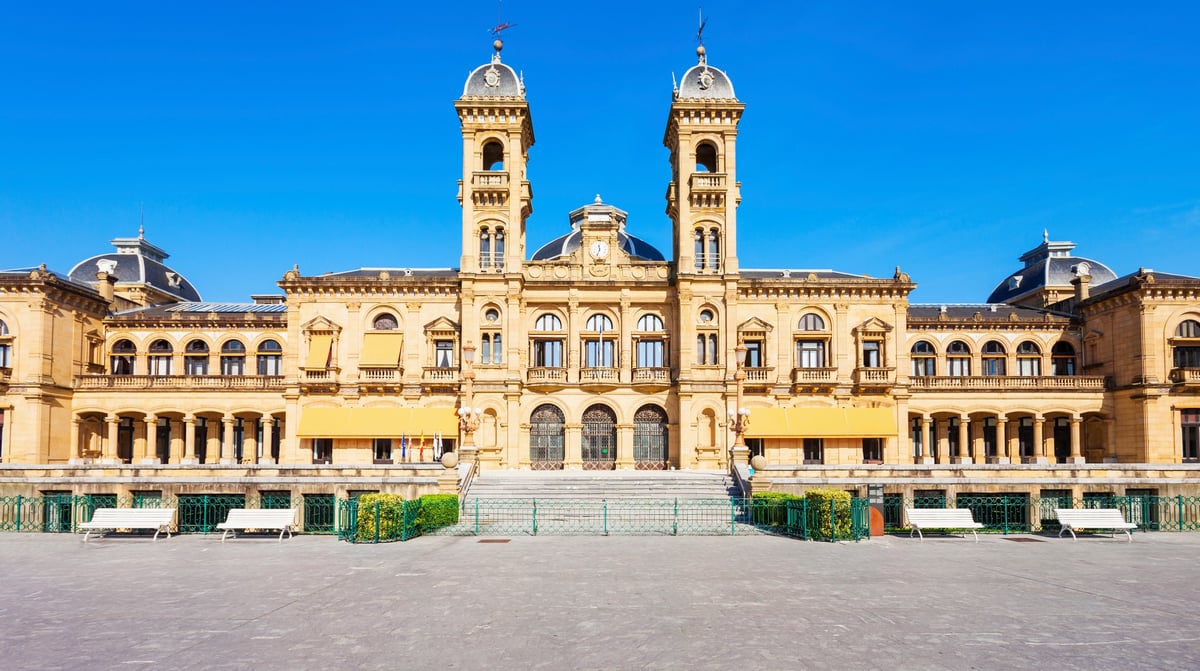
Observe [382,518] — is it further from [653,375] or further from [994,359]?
[994,359]

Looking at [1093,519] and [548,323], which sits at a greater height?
[548,323]

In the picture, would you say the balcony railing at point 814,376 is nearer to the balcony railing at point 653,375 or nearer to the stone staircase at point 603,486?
the balcony railing at point 653,375

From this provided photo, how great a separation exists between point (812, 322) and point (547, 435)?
16.3 metres

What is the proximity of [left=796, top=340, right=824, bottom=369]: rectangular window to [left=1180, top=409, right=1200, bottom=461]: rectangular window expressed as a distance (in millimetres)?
20075

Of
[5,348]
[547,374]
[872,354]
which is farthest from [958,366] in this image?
[5,348]

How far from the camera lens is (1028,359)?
51.6m

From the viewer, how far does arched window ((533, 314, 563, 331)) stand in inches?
1833

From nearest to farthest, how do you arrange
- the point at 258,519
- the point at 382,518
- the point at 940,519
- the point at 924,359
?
the point at 382,518 → the point at 258,519 → the point at 940,519 → the point at 924,359

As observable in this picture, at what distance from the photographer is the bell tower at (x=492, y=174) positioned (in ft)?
151

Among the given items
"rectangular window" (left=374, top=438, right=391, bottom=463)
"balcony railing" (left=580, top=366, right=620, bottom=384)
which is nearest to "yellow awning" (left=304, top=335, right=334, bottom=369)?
"rectangular window" (left=374, top=438, right=391, bottom=463)

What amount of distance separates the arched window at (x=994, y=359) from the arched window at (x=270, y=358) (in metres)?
43.7

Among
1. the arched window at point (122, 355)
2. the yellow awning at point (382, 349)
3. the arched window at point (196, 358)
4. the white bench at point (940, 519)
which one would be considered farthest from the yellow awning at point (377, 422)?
the white bench at point (940, 519)

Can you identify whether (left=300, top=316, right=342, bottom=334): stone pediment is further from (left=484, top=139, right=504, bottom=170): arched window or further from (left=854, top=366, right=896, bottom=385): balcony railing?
(left=854, top=366, right=896, bottom=385): balcony railing

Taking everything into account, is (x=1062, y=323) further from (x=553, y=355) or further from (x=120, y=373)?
(x=120, y=373)
